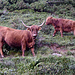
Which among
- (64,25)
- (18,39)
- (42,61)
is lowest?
(42,61)

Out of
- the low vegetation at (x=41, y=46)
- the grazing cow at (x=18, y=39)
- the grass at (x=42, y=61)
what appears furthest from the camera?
the grazing cow at (x=18, y=39)

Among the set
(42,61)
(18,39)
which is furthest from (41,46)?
(42,61)

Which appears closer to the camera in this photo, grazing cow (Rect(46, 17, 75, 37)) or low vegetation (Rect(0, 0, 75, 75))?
low vegetation (Rect(0, 0, 75, 75))

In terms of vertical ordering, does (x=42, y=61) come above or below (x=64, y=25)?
below

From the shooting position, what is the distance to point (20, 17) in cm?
1436

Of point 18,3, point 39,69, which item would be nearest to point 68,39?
point 39,69

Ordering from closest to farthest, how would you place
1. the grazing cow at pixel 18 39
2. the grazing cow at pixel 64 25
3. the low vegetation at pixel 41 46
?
the low vegetation at pixel 41 46, the grazing cow at pixel 18 39, the grazing cow at pixel 64 25

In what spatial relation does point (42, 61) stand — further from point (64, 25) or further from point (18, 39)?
point (64, 25)

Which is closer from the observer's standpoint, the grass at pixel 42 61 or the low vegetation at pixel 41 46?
the grass at pixel 42 61

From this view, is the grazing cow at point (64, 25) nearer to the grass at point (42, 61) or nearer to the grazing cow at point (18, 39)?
the grass at point (42, 61)

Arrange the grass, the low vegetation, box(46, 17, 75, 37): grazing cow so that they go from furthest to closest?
box(46, 17, 75, 37): grazing cow, the low vegetation, the grass

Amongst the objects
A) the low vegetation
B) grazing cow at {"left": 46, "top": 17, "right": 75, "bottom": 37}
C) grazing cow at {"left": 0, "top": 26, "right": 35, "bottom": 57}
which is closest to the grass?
the low vegetation

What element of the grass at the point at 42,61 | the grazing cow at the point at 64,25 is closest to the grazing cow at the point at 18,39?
the grass at the point at 42,61

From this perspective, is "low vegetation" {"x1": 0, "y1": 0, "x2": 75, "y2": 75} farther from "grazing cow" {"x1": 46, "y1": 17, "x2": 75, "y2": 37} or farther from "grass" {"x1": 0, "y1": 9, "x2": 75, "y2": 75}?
"grazing cow" {"x1": 46, "y1": 17, "x2": 75, "y2": 37}
